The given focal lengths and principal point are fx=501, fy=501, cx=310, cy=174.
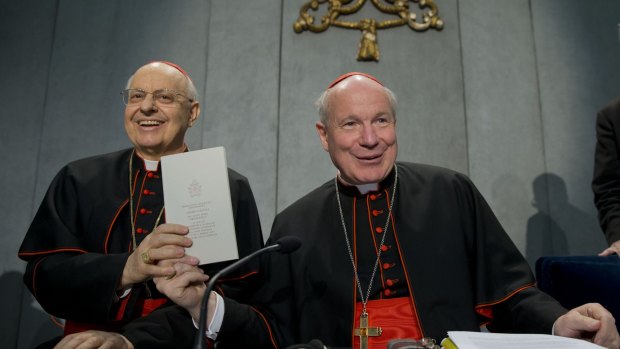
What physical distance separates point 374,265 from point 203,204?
86 cm

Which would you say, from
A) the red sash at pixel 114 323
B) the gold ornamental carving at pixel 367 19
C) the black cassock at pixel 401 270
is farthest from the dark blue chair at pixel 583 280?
the gold ornamental carving at pixel 367 19

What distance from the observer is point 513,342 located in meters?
1.28

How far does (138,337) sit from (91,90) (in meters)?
3.07

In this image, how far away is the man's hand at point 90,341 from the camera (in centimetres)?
134

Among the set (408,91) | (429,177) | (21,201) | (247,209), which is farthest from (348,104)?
(21,201)

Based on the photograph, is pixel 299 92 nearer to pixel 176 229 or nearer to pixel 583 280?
pixel 583 280

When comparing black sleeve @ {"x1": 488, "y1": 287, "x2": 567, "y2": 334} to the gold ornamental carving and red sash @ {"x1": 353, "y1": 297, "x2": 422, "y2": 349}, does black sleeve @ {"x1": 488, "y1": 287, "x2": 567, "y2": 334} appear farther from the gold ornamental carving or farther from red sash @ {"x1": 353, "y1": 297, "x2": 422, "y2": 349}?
the gold ornamental carving

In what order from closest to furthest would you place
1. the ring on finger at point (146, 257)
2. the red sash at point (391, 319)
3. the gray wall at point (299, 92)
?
the ring on finger at point (146, 257) < the red sash at point (391, 319) < the gray wall at point (299, 92)

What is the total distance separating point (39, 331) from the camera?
3.94 meters

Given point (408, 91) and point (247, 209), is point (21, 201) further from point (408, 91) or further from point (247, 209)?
point (408, 91)

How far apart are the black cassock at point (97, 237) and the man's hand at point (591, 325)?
121 cm

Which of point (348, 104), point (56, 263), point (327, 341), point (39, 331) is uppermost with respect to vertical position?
point (348, 104)

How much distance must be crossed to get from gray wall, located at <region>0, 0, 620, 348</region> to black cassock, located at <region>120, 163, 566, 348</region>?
175 cm

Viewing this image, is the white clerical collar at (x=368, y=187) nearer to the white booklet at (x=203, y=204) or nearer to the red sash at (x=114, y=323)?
the white booklet at (x=203, y=204)
